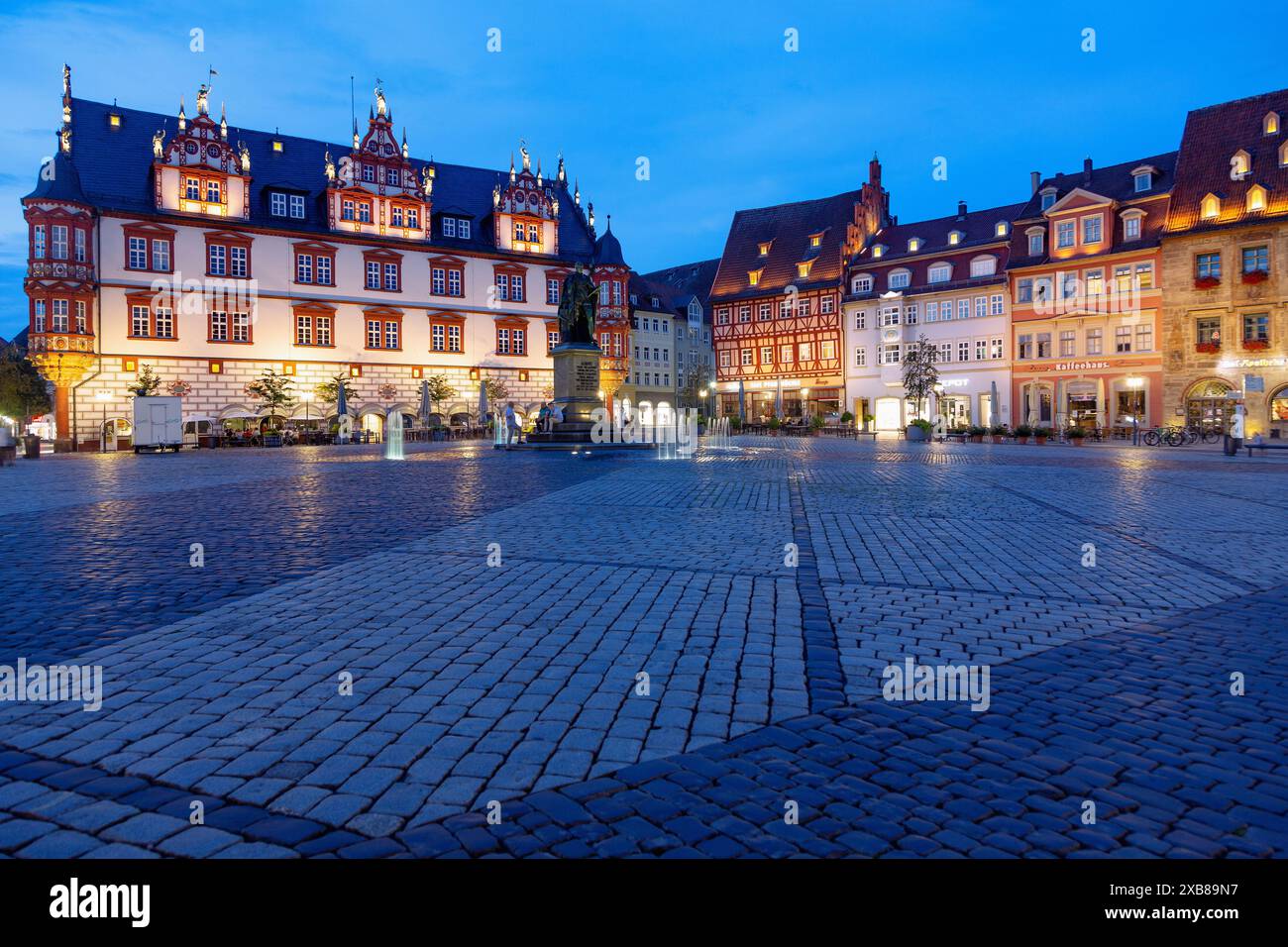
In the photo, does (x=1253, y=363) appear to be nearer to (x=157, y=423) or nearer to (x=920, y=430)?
(x=920, y=430)

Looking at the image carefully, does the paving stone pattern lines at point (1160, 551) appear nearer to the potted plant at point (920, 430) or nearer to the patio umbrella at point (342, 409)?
the potted plant at point (920, 430)

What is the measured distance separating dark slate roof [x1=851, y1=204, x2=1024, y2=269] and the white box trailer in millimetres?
44017

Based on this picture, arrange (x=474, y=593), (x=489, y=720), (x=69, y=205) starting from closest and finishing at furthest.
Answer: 1. (x=489, y=720)
2. (x=474, y=593)
3. (x=69, y=205)

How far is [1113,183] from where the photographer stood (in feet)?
164

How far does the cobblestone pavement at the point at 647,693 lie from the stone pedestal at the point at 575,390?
2073 cm

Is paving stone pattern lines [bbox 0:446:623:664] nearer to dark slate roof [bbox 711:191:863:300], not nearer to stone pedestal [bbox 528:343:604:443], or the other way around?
stone pedestal [bbox 528:343:604:443]

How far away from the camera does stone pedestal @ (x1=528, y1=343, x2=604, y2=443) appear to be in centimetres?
3052

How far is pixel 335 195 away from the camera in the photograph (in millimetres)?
47969

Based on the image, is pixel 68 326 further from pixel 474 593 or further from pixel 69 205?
pixel 474 593

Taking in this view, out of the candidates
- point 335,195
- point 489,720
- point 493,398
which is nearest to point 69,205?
point 335,195

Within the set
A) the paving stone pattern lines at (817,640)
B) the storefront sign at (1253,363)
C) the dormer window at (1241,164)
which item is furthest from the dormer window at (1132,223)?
Result: the paving stone pattern lines at (817,640)

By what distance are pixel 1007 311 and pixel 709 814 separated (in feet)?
179

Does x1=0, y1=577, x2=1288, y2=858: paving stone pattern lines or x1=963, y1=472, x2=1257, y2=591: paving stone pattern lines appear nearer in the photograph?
x1=0, y1=577, x2=1288, y2=858: paving stone pattern lines

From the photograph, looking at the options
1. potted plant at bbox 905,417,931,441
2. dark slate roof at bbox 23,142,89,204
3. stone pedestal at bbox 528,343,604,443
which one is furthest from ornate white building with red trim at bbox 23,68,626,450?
potted plant at bbox 905,417,931,441
